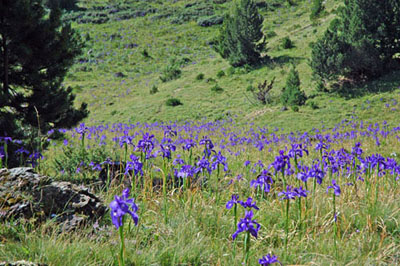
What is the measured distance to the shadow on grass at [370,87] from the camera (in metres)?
→ 15.5

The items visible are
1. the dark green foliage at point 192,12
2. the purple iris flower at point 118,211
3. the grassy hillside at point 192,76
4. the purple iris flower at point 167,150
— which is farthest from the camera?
the dark green foliage at point 192,12

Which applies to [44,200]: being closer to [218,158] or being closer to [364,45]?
[218,158]

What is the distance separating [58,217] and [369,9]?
18521 millimetres

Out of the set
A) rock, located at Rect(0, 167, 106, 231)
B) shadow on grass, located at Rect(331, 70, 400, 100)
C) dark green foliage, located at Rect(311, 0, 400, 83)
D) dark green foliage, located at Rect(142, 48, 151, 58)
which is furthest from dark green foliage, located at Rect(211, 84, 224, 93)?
dark green foliage, located at Rect(142, 48, 151, 58)

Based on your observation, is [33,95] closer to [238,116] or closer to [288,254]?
[288,254]

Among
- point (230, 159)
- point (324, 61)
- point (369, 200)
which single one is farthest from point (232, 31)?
point (369, 200)

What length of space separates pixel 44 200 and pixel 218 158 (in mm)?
1943

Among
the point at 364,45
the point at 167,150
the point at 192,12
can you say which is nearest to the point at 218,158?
the point at 167,150

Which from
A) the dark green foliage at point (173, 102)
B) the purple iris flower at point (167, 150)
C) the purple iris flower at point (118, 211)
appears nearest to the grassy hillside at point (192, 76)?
the dark green foliage at point (173, 102)

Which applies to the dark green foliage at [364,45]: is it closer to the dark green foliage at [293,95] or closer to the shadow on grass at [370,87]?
the shadow on grass at [370,87]

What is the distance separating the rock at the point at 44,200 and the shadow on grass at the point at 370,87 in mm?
15614

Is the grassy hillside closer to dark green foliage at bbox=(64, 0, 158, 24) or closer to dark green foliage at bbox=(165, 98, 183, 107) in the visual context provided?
dark green foliage at bbox=(165, 98, 183, 107)

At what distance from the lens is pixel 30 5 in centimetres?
546

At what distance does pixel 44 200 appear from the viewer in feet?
9.90
